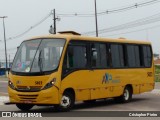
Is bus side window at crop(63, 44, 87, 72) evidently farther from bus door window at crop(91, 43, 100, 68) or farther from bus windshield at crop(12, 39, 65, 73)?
bus door window at crop(91, 43, 100, 68)

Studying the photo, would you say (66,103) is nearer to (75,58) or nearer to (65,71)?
(65,71)

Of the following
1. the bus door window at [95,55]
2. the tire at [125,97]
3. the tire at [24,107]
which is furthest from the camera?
the tire at [125,97]

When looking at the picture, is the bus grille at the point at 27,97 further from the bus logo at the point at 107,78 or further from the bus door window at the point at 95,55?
the bus logo at the point at 107,78

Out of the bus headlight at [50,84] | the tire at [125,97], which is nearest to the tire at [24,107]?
the bus headlight at [50,84]

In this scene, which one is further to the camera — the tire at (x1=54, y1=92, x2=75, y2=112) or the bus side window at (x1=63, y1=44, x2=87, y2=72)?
the bus side window at (x1=63, y1=44, x2=87, y2=72)

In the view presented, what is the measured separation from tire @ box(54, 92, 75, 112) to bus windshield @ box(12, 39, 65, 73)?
45.9 inches

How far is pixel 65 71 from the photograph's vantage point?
17.6 m

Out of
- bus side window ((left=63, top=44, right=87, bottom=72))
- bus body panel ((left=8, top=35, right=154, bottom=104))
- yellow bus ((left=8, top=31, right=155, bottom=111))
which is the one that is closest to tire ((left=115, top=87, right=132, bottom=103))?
yellow bus ((left=8, top=31, right=155, bottom=111))

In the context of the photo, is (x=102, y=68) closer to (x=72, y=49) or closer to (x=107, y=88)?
(x=107, y=88)

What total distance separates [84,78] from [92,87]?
73 centimetres

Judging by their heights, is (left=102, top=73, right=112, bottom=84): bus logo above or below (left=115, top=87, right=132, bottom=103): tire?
above

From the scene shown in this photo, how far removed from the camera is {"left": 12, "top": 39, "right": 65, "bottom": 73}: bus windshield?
1733 cm

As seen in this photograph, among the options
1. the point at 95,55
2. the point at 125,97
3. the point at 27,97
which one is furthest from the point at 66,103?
the point at 125,97

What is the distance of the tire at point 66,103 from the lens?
17.3 m
